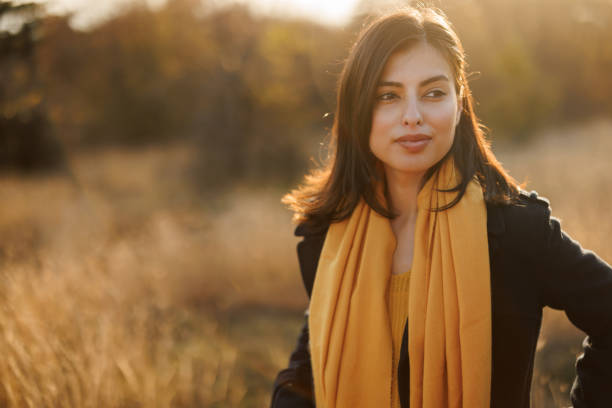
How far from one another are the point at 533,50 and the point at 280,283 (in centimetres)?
2675

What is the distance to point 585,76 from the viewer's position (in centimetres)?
2480

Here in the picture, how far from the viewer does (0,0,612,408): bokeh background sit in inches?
121

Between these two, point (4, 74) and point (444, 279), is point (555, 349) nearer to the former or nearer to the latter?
point (444, 279)

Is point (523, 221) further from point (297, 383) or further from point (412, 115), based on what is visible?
point (297, 383)

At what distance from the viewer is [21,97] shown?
20.0ft

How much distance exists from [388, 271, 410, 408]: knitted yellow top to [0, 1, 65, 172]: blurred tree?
3854mm

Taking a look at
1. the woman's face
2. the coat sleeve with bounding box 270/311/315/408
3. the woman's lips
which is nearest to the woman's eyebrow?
the woman's face

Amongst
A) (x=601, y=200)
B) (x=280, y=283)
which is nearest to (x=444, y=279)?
(x=280, y=283)

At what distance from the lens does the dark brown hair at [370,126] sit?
1.59 metres

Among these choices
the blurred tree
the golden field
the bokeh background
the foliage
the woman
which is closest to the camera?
the woman

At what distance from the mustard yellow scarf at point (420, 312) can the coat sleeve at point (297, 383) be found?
0.41 ft

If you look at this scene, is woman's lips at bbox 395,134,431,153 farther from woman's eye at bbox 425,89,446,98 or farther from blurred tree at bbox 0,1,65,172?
blurred tree at bbox 0,1,65,172

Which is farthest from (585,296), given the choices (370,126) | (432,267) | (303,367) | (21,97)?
(21,97)

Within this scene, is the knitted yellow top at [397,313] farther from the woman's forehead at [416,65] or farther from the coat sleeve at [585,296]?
the woman's forehead at [416,65]
